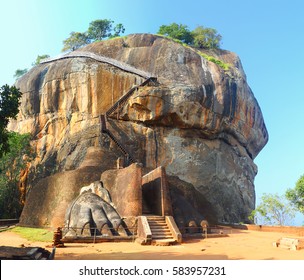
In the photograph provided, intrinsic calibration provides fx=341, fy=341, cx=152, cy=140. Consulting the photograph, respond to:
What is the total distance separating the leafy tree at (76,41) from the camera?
45906mm

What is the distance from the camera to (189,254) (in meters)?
9.50

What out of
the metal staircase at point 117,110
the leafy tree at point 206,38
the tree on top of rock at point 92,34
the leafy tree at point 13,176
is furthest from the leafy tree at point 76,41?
the leafy tree at point 13,176

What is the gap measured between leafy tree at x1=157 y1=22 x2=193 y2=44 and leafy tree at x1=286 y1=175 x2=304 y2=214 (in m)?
26.7

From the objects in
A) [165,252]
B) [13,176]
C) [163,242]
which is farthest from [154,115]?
[165,252]

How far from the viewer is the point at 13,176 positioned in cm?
2964

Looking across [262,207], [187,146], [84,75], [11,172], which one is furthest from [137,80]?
[262,207]

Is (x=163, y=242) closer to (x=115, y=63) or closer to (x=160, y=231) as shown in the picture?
(x=160, y=231)

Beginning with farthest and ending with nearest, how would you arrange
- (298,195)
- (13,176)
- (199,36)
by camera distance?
(199,36) < (13,176) < (298,195)

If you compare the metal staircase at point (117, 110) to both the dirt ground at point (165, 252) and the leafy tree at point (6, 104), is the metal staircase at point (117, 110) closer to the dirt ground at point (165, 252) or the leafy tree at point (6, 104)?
the dirt ground at point (165, 252)

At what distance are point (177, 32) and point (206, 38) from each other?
3615 millimetres

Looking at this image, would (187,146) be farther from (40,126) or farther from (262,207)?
(40,126)

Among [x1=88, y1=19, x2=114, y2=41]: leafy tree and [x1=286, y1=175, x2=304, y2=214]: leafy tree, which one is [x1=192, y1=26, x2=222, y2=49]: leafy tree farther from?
[x1=286, y1=175, x2=304, y2=214]: leafy tree

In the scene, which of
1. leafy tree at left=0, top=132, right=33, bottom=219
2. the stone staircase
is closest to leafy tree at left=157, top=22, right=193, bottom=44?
leafy tree at left=0, top=132, right=33, bottom=219

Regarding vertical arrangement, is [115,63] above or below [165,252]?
above
